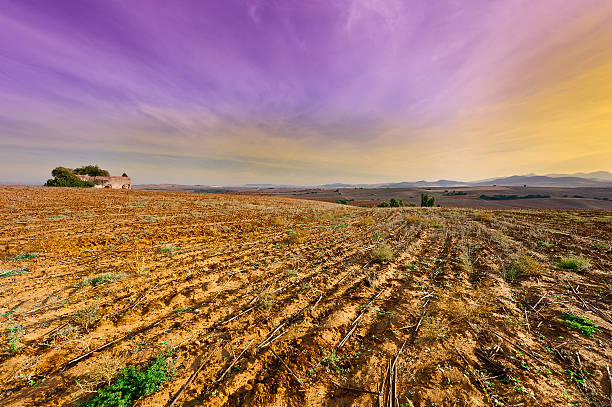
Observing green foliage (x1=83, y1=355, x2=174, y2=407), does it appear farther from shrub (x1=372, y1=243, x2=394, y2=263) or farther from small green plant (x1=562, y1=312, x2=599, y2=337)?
small green plant (x1=562, y1=312, x2=599, y2=337)

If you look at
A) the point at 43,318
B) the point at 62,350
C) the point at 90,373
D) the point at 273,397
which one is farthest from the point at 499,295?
the point at 43,318

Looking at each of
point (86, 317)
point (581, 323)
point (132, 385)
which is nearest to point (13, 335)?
point (86, 317)

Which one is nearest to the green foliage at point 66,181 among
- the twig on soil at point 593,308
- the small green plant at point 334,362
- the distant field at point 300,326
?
the distant field at point 300,326

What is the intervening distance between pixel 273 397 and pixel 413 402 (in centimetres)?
172

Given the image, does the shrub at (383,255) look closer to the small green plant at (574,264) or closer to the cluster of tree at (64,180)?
the small green plant at (574,264)

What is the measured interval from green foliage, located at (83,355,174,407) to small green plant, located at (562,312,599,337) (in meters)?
6.82

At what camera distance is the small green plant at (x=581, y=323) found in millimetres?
3605

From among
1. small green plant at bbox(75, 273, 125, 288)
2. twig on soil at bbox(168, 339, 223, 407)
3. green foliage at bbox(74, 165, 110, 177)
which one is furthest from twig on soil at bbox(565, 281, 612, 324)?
green foliage at bbox(74, 165, 110, 177)

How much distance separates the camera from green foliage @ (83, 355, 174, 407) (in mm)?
2338

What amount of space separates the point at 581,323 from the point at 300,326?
5.30m

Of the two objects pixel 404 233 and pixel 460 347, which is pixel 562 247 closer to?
pixel 404 233

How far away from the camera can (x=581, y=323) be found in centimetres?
382

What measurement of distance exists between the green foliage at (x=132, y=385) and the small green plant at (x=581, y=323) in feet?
22.4

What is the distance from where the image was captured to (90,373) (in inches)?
104
